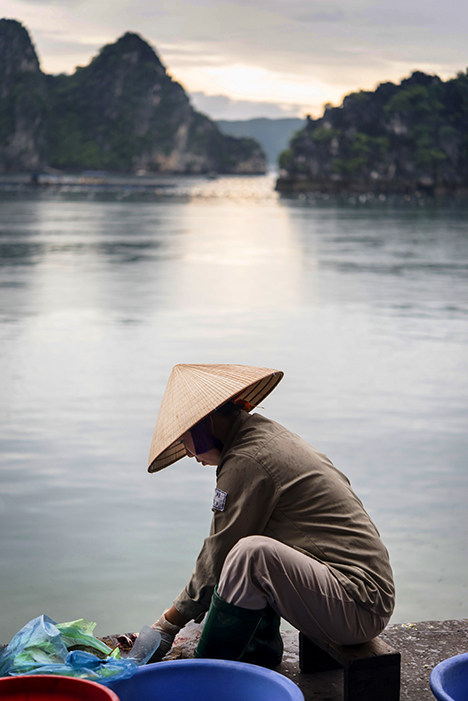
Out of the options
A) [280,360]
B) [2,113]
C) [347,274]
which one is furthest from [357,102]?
[280,360]

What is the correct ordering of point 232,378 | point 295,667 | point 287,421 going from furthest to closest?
point 287,421
point 295,667
point 232,378

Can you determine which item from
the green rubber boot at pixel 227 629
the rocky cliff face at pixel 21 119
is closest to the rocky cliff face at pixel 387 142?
the rocky cliff face at pixel 21 119

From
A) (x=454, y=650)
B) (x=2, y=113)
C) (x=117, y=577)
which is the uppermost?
(x=2, y=113)

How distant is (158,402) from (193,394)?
3340 millimetres

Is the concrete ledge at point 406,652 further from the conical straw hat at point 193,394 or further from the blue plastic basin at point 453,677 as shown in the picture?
the conical straw hat at point 193,394

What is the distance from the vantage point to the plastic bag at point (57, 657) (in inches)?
72.0

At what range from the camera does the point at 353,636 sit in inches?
73.3

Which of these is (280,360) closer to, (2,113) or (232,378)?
(232,378)

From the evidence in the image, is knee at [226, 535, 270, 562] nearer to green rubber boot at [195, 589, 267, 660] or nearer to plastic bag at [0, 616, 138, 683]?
green rubber boot at [195, 589, 267, 660]

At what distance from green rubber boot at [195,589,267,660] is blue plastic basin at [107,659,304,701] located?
0.10 meters

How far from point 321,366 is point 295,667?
14.3 ft

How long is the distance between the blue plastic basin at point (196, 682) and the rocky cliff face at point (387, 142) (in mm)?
75758

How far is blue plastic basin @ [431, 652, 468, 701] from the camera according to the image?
5.39 feet

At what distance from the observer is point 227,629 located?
1.88 metres
